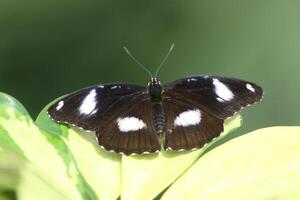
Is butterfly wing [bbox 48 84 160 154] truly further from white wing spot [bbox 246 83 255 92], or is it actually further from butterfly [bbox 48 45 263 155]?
white wing spot [bbox 246 83 255 92]

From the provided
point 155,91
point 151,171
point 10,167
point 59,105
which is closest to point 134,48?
point 155,91

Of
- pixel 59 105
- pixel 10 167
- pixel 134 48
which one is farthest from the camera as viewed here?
pixel 134 48

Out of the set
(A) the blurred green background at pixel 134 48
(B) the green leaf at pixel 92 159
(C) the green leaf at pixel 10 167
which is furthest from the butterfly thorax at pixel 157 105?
(A) the blurred green background at pixel 134 48

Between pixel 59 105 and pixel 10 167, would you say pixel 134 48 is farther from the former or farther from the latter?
pixel 10 167

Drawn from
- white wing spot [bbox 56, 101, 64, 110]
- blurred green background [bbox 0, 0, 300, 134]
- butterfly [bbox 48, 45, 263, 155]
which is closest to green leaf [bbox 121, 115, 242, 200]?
butterfly [bbox 48, 45, 263, 155]

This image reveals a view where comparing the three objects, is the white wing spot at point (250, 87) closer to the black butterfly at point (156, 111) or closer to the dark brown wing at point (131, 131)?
the black butterfly at point (156, 111)

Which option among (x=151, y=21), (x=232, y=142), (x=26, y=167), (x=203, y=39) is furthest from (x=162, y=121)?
(x=203, y=39)
